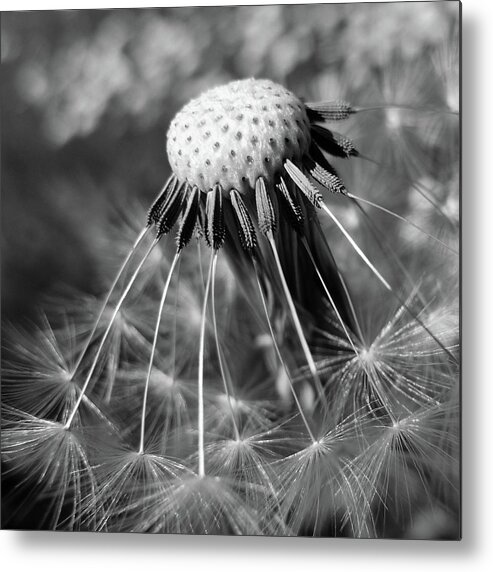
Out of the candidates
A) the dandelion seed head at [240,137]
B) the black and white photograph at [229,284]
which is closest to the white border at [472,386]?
the black and white photograph at [229,284]

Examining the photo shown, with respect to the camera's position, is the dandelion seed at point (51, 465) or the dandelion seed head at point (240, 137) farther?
the dandelion seed at point (51, 465)

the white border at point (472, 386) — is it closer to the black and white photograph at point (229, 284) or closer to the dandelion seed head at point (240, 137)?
the black and white photograph at point (229, 284)

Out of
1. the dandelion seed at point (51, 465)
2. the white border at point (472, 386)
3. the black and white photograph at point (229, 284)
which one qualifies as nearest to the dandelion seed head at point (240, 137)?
the black and white photograph at point (229, 284)

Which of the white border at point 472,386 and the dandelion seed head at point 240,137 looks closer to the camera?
the dandelion seed head at point 240,137

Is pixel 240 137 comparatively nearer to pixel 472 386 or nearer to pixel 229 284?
pixel 229 284

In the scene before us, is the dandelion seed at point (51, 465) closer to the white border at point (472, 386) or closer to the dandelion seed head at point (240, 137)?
the white border at point (472, 386)

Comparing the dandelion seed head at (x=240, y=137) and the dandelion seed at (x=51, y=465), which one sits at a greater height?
the dandelion seed head at (x=240, y=137)

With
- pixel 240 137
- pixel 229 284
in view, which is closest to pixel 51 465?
pixel 229 284
